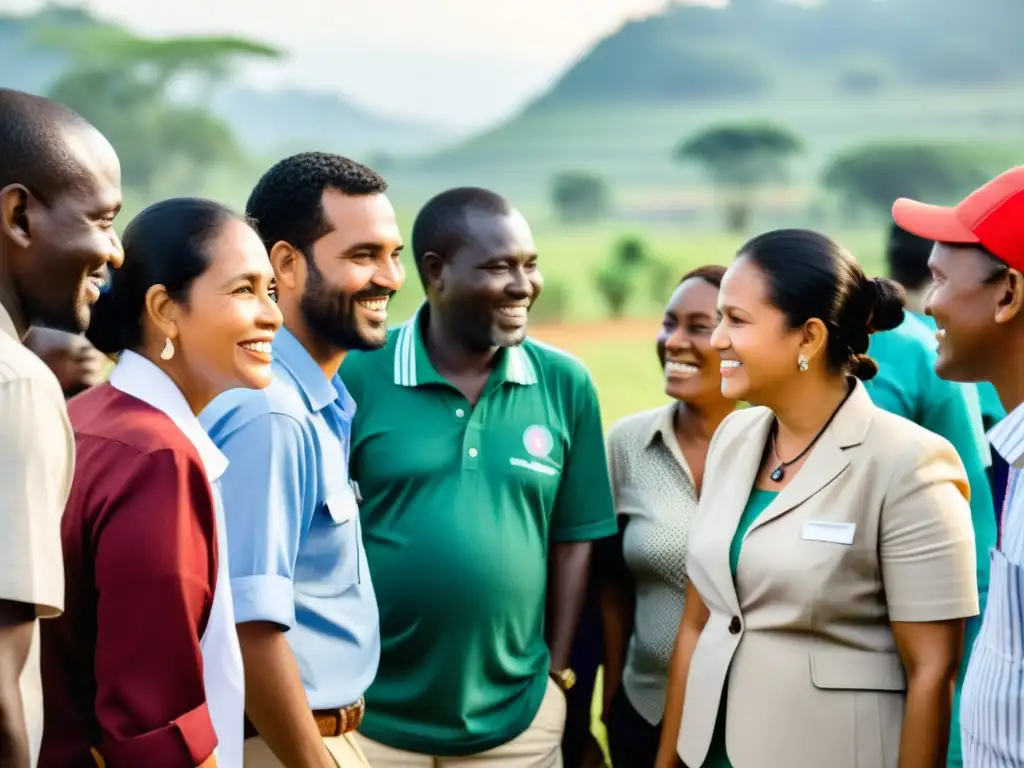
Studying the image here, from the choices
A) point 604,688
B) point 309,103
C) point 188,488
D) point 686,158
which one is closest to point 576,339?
point 686,158

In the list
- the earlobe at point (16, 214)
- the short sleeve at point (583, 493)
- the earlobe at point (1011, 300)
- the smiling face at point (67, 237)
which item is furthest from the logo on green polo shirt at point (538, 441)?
the earlobe at point (16, 214)

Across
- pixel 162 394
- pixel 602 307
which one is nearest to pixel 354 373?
pixel 162 394

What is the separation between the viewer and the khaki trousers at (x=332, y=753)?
2818 millimetres

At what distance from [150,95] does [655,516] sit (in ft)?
106

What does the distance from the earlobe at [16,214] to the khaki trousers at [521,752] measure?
6.99 ft

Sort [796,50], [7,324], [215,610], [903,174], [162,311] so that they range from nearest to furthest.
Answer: [7,324] → [215,610] → [162,311] → [903,174] → [796,50]

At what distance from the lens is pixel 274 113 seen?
3716 cm

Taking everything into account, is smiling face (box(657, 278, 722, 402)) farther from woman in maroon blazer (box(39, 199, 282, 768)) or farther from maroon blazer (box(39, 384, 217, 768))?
maroon blazer (box(39, 384, 217, 768))

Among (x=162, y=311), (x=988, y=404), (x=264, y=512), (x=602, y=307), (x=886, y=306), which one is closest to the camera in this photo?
(x=162, y=311)

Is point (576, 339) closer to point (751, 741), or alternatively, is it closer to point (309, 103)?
point (309, 103)

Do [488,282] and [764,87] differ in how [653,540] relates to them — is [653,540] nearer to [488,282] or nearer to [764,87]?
[488,282]

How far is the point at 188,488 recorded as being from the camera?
215 centimetres

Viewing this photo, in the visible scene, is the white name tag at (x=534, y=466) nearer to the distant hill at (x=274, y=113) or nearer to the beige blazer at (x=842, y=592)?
the beige blazer at (x=842, y=592)

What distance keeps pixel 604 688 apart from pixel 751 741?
1.03 metres
